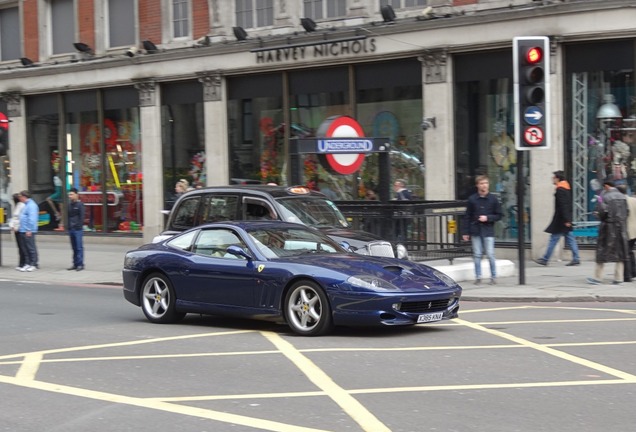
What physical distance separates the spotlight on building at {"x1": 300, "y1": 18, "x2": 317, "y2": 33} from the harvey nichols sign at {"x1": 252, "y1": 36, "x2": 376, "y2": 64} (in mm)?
405

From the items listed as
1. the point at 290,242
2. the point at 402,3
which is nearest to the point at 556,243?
the point at 402,3

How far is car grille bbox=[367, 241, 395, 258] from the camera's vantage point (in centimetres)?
1393

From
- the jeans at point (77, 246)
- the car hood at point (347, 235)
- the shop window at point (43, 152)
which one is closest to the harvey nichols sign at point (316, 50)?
the jeans at point (77, 246)

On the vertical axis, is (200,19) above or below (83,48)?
above

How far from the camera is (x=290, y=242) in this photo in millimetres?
11688

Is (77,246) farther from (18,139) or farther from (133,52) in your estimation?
(18,139)

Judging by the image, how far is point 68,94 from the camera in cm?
2945

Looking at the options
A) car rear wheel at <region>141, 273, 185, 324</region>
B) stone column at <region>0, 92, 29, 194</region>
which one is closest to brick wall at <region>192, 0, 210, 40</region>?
stone column at <region>0, 92, 29, 194</region>

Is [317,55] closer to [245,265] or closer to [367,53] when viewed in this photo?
[367,53]

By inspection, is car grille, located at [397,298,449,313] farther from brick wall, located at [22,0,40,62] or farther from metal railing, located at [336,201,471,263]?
brick wall, located at [22,0,40,62]

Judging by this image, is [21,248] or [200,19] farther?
[200,19]

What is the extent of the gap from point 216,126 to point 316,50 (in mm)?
3957

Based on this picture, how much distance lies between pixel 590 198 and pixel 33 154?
18.4m

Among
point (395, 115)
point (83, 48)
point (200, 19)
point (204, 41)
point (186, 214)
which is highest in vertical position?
point (200, 19)
